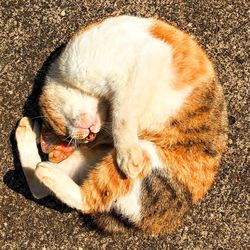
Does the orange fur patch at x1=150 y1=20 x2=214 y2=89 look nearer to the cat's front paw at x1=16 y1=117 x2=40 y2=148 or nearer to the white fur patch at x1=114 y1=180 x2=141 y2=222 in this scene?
the white fur patch at x1=114 y1=180 x2=141 y2=222

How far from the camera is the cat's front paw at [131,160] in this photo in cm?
261

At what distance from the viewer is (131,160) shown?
260 cm

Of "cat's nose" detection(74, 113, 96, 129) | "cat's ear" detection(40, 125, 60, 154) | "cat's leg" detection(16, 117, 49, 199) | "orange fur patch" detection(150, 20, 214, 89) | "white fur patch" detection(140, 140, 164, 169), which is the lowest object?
"cat's leg" detection(16, 117, 49, 199)

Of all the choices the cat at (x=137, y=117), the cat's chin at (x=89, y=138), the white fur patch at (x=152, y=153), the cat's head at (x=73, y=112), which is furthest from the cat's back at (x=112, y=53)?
the white fur patch at (x=152, y=153)

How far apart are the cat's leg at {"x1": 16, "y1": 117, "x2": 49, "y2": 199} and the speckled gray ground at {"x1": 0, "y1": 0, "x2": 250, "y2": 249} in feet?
0.49

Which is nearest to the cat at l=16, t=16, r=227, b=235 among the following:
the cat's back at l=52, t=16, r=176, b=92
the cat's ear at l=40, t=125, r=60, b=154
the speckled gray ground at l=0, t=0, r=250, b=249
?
the cat's back at l=52, t=16, r=176, b=92

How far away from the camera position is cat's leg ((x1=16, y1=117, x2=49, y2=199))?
3025 millimetres

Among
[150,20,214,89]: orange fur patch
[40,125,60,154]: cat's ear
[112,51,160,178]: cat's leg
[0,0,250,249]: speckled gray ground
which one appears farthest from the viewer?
[0,0,250,249]: speckled gray ground

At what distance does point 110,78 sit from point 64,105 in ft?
1.08

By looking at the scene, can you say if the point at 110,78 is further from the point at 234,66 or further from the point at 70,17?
the point at 234,66

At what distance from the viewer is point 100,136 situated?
2.91 metres

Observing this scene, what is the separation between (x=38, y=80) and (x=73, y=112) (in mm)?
588

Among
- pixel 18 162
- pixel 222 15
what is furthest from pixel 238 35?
pixel 18 162

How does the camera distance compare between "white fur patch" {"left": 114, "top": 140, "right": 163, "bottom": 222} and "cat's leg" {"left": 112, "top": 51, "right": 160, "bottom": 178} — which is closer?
"cat's leg" {"left": 112, "top": 51, "right": 160, "bottom": 178}
